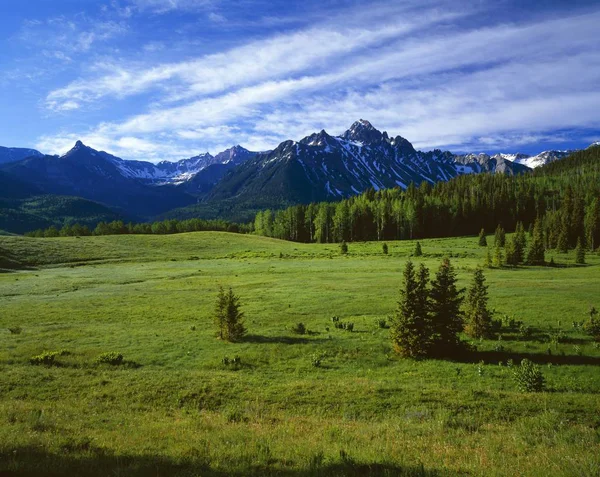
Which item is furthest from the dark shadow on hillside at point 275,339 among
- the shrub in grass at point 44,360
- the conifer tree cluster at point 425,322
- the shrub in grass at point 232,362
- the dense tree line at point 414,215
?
the dense tree line at point 414,215

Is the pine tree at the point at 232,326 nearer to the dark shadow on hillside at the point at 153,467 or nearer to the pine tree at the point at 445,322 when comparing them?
the pine tree at the point at 445,322

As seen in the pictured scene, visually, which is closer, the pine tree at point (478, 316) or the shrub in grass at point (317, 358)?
the shrub in grass at point (317, 358)

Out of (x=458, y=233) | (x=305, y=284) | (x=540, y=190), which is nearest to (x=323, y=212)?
(x=458, y=233)

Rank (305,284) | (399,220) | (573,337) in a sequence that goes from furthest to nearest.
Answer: (399,220), (305,284), (573,337)

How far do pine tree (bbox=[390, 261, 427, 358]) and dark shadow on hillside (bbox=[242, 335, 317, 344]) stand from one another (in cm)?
762

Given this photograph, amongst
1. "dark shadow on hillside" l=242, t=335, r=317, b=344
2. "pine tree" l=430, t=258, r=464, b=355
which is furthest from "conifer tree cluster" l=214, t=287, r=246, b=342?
"pine tree" l=430, t=258, r=464, b=355

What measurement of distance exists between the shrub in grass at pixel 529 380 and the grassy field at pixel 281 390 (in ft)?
3.43

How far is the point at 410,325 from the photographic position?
1049 inches

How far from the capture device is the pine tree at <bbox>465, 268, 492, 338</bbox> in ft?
100

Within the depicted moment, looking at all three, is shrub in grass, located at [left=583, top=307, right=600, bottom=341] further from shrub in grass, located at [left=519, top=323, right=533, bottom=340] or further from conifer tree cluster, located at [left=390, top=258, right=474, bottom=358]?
conifer tree cluster, located at [left=390, top=258, right=474, bottom=358]

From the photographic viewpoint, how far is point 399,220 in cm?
14988

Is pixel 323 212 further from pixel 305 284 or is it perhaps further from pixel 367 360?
pixel 367 360

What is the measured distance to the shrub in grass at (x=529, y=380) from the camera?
20.1 metres

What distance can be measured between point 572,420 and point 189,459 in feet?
52.2
